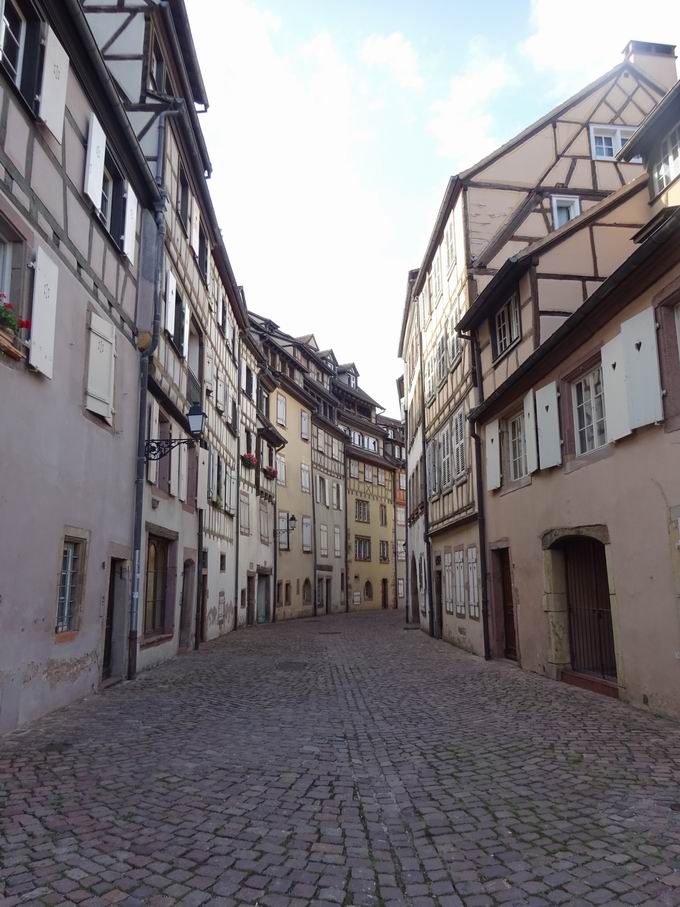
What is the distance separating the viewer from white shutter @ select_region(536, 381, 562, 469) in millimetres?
9898

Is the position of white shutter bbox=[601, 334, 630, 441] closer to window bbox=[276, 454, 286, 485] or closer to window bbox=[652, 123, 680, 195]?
window bbox=[652, 123, 680, 195]

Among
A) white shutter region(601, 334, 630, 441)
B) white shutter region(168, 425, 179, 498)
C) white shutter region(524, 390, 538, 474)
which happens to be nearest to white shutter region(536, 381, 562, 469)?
white shutter region(524, 390, 538, 474)

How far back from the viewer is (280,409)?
3177 centimetres

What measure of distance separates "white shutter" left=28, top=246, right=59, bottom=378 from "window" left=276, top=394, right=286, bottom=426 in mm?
23997

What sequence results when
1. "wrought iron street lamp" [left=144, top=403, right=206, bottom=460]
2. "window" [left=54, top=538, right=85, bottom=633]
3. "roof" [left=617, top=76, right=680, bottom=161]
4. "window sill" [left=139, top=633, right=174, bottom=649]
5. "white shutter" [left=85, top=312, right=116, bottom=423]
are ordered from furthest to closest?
"window sill" [left=139, top=633, right=174, bottom=649]
"wrought iron street lamp" [left=144, top=403, right=206, bottom=460]
"roof" [left=617, top=76, right=680, bottom=161]
"white shutter" [left=85, top=312, right=116, bottom=423]
"window" [left=54, top=538, right=85, bottom=633]

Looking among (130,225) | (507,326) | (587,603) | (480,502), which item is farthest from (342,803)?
(507,326)

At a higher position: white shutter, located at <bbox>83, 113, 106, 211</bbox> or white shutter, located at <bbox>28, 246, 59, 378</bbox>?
white shutter, located at <bbox>83, 113, 106, 211</bbox>

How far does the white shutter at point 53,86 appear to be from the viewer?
7.14 m

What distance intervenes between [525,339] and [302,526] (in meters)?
23.0

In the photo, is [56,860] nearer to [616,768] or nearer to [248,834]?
[248,834]

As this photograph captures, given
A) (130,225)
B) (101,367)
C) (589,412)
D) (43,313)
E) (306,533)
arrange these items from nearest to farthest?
(43,313) < (101,367) < (589,412) < (130,225) < (306,533)

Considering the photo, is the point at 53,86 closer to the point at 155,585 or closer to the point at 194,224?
the point at 194,224

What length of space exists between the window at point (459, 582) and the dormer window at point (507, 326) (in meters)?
4.88

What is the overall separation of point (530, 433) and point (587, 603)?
2602 mm
